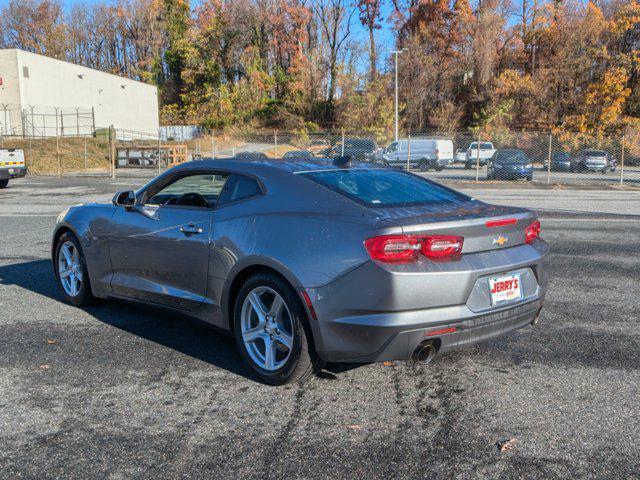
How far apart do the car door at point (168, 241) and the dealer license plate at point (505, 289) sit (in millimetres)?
1884

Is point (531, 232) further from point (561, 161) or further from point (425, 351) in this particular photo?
point (561, 161)

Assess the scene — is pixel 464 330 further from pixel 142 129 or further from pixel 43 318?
pixel 142 129

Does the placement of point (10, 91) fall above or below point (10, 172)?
above

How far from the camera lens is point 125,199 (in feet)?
17.4

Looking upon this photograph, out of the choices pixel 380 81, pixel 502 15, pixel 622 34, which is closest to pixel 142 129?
pixel 380 81

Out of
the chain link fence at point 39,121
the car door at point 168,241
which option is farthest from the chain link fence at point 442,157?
the car door at point 168,241

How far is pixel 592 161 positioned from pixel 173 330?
3159cm

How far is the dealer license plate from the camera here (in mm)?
3846

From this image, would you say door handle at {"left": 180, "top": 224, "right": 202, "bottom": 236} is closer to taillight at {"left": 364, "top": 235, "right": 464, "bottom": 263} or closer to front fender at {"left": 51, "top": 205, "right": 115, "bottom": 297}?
front fender at {"left": 51, "top": 205, "right": 115, "bottom": 297}

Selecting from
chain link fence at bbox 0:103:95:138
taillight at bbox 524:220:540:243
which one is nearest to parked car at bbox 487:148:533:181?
taillight at bbox 524:220:540:243

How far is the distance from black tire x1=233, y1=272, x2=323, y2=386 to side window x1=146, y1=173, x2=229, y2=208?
34.3 inches

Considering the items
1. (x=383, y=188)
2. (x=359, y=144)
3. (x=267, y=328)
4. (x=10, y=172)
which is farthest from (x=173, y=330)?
(x=359, y=144)

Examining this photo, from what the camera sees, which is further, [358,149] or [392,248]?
[358,149]

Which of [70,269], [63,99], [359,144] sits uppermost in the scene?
[63,99]
